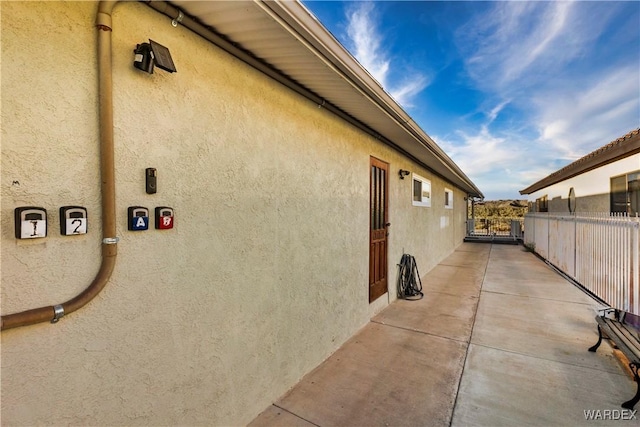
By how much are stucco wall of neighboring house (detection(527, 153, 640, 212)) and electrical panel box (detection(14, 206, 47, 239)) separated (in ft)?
33.9

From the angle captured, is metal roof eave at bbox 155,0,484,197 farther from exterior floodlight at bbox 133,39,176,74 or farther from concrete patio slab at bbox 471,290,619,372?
concrete patio slab at bbox 471,290,619,372

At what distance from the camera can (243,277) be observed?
2.36 meters

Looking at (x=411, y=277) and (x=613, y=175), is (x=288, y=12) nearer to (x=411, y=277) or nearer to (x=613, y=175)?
(x=411, y=277)

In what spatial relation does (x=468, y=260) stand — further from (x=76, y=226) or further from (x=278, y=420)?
(x=76, y=226)

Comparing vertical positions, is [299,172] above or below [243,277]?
above

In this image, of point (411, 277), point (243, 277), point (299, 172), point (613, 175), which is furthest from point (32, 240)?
point (613, 175)

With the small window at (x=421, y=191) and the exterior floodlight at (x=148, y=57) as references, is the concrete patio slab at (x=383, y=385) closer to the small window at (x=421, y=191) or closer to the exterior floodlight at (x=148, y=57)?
the exterior floodlight at (x=148, y=57)

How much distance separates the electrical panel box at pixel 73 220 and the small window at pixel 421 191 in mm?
6832

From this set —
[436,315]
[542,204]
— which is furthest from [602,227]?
[542,204]

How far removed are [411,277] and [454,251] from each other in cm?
808

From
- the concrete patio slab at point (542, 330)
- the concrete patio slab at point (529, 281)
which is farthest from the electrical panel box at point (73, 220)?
the concrete patio slab at point (529, 281)

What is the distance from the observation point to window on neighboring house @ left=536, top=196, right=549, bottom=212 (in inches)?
578

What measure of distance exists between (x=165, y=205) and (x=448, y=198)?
12.5m

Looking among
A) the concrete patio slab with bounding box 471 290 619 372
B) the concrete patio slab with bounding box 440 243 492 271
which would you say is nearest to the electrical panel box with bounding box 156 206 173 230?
the concrete patio slab with bounding box 471 290 619 372
